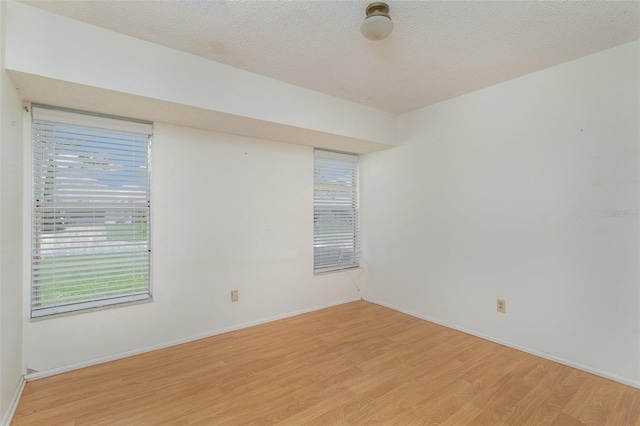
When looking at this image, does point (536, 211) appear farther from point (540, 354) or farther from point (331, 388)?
point (331, 388)

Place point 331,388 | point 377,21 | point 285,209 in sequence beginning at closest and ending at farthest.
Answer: point 377,21, point 331,388, point 285,209

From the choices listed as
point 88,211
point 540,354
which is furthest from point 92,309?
point 540,354

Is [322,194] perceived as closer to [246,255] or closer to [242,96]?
[246,255]

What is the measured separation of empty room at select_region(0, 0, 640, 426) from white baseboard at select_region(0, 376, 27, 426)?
0.02m

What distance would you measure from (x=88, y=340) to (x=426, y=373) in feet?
9.38

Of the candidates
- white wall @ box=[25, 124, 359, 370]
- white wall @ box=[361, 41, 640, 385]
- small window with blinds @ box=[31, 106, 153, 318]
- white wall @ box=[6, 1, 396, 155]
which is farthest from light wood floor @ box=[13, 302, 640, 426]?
white wall @ box=[6, 1, 396, 155]

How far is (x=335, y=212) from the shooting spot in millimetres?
4254

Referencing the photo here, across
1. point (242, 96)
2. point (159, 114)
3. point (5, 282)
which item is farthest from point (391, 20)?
point (5, 282)

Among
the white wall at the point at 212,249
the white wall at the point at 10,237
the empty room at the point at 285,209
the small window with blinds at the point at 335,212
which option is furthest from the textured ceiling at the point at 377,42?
the small window with blinds at the point at 335,212

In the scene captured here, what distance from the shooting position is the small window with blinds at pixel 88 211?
236 centimetres

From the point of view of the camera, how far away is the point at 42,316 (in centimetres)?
233

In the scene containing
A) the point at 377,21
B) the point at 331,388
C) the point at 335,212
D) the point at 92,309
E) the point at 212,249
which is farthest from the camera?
the point at 335,212

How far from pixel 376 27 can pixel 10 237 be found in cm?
279

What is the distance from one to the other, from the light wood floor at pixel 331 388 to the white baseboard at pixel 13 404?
3 cm
